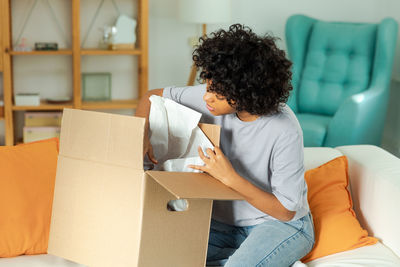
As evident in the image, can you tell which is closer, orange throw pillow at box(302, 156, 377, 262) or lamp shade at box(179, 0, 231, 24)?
orange throw pillow at box(302, 156, 377, 262)

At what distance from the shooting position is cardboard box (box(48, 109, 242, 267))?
138cm

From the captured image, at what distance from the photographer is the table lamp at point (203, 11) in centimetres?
356

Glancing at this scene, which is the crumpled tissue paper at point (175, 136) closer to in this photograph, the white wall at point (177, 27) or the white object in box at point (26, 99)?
the white object in box at point (26, 99)

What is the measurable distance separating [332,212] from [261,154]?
0.34 meters

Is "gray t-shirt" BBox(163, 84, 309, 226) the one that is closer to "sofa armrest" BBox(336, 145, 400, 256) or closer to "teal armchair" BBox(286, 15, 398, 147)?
"sofa armrest" BBox(336, 145, 400, 256)

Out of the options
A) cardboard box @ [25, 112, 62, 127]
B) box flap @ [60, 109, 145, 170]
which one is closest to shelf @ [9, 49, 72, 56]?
cardboard box @ [25, 112, 62, 127]

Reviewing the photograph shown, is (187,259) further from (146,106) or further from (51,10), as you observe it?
(51,10)

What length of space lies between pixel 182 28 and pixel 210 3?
47 centimetres

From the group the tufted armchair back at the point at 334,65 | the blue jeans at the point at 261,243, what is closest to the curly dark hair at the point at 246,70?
the blue jeans at the point at 261,243

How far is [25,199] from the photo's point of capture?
5.41 ft

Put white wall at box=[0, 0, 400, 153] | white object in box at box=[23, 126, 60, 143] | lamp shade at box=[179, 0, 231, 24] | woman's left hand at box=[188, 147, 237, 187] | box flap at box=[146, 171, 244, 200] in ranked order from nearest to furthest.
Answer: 1. box flap at box=[146, 171, 244, 200]
2. woman's left hand at box=[188, 147, 237, 187]
3. lamp shade at box=[179, 0, 231, 24]
4. white object in box at box=[23, 126, 60, 143]
5. white wall at box=[0, 0, 400, 153]

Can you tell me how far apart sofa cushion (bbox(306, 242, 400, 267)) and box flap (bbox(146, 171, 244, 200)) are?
401 mm

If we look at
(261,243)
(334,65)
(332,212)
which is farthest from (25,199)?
(334,65)

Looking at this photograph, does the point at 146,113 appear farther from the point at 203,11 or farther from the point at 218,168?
the point at 203,11
